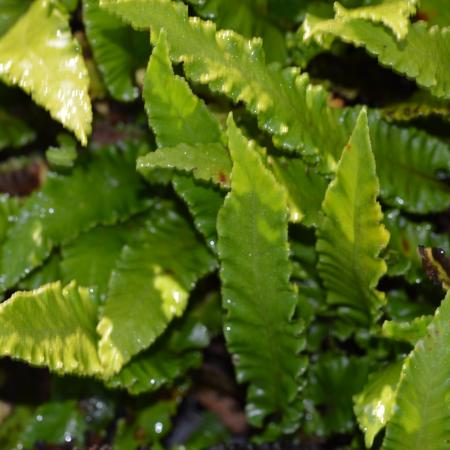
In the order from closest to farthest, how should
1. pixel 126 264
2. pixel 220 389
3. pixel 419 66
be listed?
pixel 419 66, pixel 126 264, pixel 220 389

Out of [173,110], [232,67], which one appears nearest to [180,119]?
[173,110]

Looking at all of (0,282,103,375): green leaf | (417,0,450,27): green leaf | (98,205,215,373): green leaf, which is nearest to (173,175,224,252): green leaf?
(98,205,215,373): green leaf

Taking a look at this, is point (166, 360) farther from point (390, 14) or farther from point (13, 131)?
point (390, 14)

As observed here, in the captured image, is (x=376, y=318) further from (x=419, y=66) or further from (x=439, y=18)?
(x=439, y=18)

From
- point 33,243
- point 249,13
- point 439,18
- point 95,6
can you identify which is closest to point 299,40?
point 249,13

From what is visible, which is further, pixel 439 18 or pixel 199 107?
pixel 439 18
